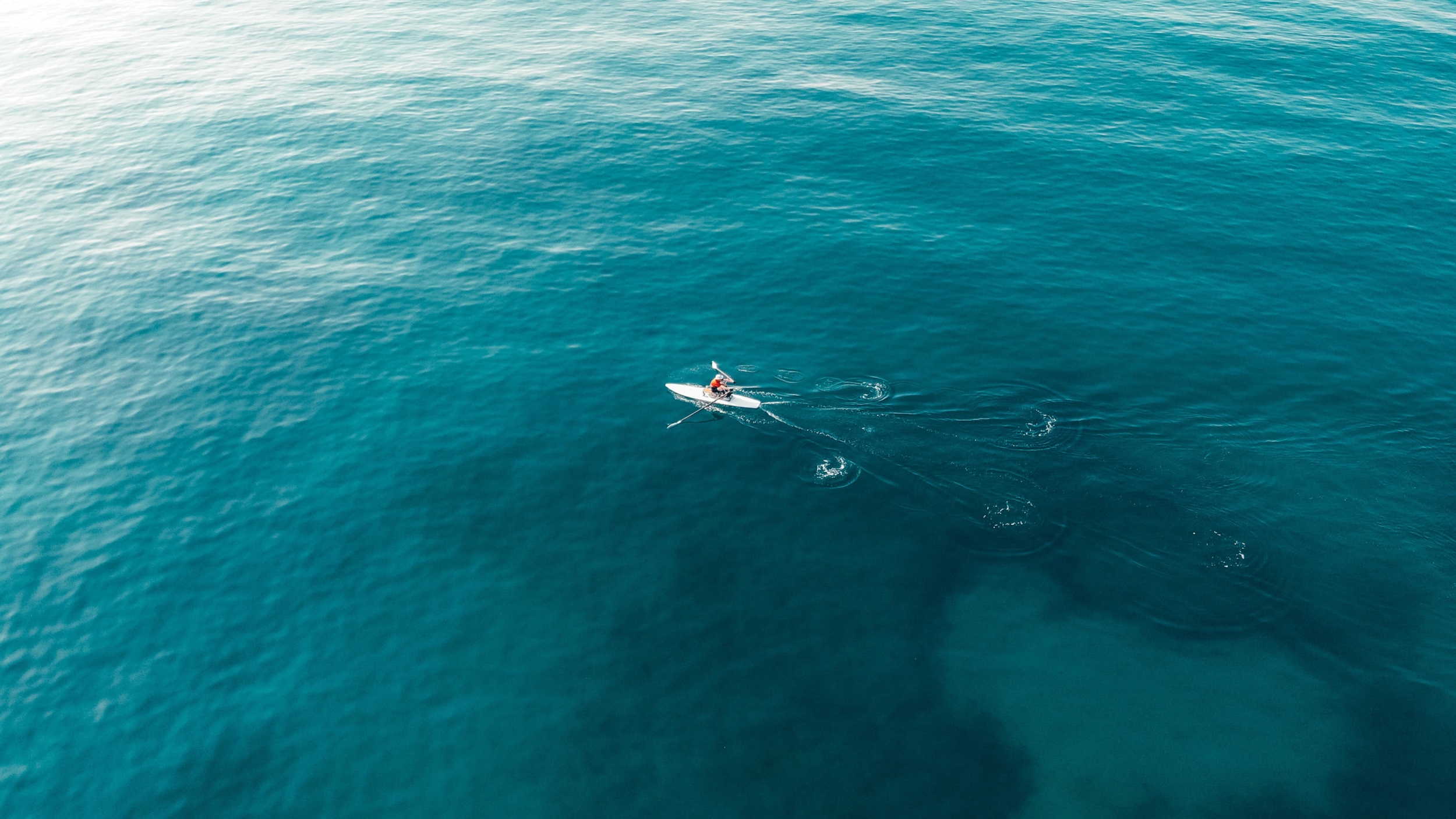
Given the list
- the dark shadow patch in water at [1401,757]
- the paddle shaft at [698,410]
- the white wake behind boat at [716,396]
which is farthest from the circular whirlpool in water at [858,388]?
the dark shadow patch in water at [1401,757]

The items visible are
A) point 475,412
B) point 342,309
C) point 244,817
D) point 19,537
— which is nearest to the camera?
point 244,817

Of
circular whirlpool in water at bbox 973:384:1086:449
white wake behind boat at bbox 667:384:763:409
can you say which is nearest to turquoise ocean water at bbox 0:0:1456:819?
circular whirlpool in water at bbox 973:384:1086:449

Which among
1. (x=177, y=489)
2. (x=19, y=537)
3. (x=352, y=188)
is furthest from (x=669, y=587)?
(x=352, y=188)

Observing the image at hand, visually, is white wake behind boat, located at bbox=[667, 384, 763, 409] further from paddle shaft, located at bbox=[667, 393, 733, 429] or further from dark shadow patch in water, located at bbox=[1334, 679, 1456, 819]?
dark shadow patch in water, located at bbox=[1334, 679, 1456, 819]

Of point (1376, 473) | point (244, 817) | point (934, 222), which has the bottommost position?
point (244, 817)

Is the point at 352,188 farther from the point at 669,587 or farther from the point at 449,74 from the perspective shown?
the point at 669,587

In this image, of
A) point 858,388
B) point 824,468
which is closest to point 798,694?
point 824,468

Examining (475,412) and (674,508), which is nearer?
(674,508)
